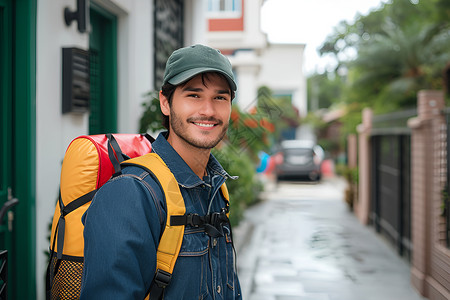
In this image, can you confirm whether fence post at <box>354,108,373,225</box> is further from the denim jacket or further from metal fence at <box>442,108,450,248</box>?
the denim jacket

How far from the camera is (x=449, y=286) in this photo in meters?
4.79

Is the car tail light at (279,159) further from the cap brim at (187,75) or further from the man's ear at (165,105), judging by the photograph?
the cap brim at (187,75)

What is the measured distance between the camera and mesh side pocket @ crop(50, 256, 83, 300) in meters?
1.82

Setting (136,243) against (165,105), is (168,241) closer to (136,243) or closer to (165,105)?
(136,243)

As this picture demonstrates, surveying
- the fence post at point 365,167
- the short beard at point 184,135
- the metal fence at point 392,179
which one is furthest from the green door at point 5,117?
the fence post at point 365,167

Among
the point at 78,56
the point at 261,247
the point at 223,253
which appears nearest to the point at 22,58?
the point at 78,56

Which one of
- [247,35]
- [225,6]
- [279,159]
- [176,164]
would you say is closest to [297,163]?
[279,159]

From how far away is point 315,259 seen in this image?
7.44m

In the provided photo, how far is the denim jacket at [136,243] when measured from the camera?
1.44 metres

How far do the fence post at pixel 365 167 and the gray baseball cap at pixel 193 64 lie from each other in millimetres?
9014

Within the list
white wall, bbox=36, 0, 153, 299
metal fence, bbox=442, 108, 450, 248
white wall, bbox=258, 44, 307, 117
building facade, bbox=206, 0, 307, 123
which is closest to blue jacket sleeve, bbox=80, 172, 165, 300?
white wall, bbox=36, 0, 153, 299

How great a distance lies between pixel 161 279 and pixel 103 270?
0.61 feet

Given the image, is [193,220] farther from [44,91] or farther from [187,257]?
[44,91]

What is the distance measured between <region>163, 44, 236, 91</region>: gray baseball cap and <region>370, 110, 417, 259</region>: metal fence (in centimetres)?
587
